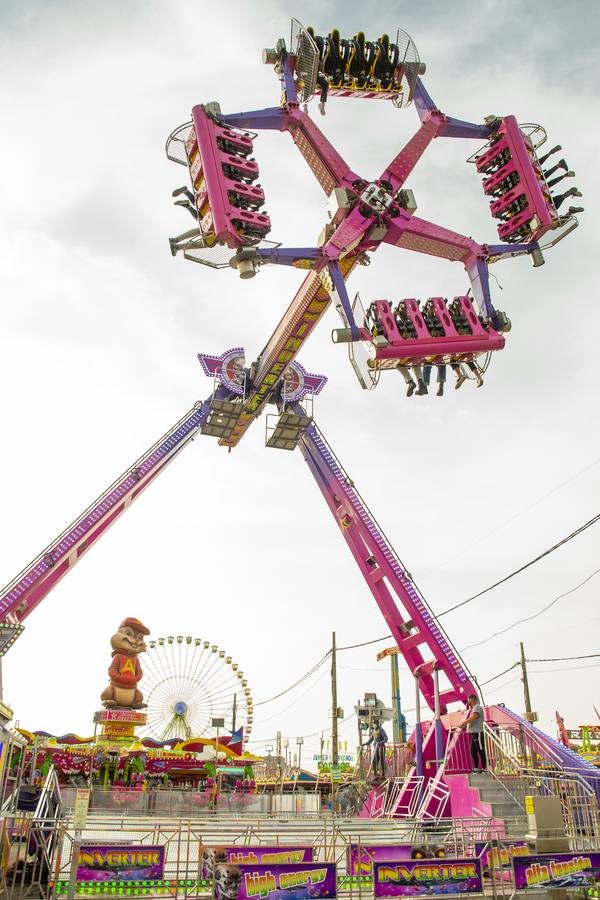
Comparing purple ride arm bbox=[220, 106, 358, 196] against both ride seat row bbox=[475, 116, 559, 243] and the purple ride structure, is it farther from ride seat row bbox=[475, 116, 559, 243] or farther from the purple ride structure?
ride seat row bbox=[475, 116, 559, 243]

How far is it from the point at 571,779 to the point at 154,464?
16.7 meters

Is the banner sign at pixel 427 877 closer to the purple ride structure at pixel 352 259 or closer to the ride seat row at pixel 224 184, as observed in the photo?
the purple ride structure at pixel 352 259

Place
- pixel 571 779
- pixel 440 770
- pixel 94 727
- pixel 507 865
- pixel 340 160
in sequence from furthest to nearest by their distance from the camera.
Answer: pixel 94 727 → pixel 340 160 → pixel 440 770 → pixel 571 779 → pixel 507 865

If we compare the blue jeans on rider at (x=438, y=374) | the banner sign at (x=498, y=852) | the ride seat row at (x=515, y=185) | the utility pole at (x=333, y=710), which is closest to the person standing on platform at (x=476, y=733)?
the banner sign at (x=498, y=852)

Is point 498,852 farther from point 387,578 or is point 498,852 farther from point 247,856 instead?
point 387,578

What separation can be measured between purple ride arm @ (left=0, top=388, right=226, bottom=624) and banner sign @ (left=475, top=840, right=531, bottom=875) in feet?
52.0

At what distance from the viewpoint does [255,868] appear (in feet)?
29.9

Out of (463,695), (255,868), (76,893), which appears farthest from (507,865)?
(463,695)

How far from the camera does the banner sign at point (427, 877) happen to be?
9.77 m

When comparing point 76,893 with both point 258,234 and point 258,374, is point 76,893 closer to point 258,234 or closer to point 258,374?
point 258,234

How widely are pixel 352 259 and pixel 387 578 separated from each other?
436 inches

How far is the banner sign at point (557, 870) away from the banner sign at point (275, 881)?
9.37 ft

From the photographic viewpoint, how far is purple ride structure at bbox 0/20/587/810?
16.6 metres

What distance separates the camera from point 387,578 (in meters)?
24.7
